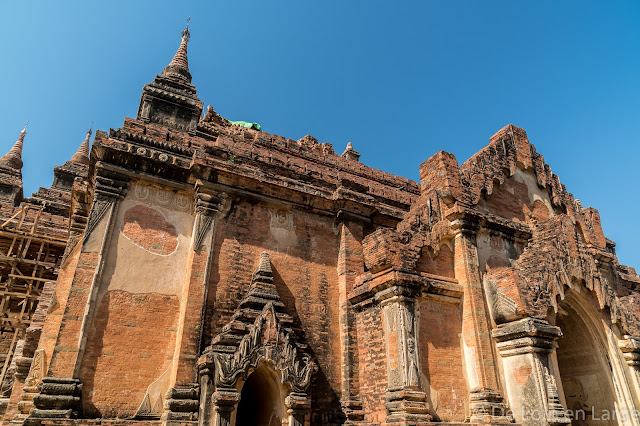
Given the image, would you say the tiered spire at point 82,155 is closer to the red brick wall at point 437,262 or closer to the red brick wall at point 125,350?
the red brick wall at point 125,350

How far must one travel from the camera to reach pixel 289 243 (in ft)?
40.8

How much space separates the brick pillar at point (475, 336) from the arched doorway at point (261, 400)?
4448mm

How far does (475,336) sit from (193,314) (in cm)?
665

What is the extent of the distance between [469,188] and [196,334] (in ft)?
26.5

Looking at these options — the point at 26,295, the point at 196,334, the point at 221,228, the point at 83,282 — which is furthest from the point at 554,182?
the point at 26,295

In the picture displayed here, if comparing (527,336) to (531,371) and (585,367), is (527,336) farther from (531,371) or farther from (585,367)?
(585,367)

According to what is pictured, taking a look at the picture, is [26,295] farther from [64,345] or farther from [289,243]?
[289,243]

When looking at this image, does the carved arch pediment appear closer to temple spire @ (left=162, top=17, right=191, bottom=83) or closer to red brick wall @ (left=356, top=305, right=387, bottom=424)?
red brick wall @ (left=356, top=305, right=387, bottom=424)

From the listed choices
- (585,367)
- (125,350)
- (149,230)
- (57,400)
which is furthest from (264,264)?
(585,367)

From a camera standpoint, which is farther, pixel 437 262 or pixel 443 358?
pixel 437 262

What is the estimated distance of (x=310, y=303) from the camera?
12.0 metres

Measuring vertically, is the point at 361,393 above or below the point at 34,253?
below

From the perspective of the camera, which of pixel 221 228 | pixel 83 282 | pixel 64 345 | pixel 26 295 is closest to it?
pixel 64 345

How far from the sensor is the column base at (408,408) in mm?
9016
